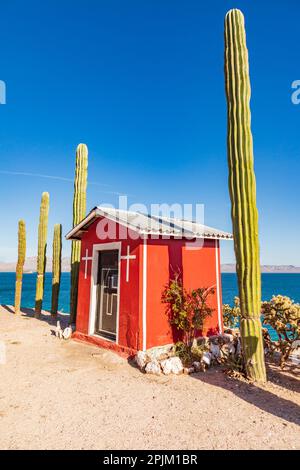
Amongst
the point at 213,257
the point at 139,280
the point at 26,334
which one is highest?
the point at 213,257

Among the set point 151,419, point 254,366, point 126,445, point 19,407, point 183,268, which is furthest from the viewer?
point 183,268

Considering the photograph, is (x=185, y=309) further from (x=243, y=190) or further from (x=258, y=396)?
(x=243, y=190)

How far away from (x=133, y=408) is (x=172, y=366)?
2078mm

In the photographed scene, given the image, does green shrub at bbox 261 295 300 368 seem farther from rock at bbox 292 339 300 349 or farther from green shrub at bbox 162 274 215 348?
green shrub at bbox 162 274 215 348

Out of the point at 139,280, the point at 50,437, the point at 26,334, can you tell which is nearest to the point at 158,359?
the point at 139,280

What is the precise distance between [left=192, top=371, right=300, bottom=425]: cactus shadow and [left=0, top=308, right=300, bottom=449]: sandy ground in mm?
20

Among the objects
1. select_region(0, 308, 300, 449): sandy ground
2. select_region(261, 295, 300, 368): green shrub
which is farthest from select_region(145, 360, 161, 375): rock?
select_region(261, 295, 300, 368): green shrub

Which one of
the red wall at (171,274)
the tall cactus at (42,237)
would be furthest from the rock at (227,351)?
the tall cactus at (42,237)

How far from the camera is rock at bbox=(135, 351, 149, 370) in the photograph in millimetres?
7395

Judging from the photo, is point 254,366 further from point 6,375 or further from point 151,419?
point 6,375

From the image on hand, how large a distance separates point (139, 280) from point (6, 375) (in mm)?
4306

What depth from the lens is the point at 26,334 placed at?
11.5m
